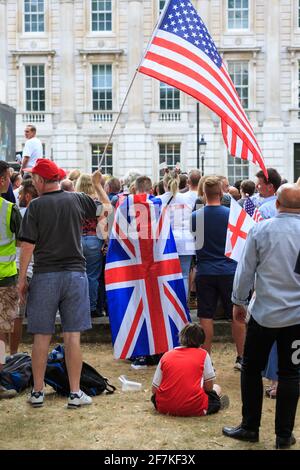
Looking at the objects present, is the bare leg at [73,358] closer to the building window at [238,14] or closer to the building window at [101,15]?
the building window at [101,15]

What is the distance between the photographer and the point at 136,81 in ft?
120

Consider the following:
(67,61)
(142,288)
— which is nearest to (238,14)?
(67,61)

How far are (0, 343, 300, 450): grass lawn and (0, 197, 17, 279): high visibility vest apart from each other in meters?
1.13

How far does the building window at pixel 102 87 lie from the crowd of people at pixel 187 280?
29386mm

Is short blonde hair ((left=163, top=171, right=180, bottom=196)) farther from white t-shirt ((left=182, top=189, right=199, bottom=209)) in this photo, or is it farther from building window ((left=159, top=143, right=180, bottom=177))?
building window ((left=159, top=143, right=180, bottom=177))

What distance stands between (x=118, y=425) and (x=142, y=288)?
1.75 m

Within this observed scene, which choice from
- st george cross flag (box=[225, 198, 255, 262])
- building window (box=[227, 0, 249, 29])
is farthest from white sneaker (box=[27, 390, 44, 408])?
building window (box=[227, 0, 249, 29])

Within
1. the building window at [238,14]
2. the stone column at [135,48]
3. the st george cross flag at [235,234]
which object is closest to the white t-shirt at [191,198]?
the st george cross flag at [235,234]

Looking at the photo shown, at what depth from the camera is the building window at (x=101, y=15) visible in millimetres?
37062

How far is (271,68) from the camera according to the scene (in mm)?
36594

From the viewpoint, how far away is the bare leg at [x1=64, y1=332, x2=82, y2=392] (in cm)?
608

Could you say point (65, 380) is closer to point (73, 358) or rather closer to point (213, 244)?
point (73, 358)

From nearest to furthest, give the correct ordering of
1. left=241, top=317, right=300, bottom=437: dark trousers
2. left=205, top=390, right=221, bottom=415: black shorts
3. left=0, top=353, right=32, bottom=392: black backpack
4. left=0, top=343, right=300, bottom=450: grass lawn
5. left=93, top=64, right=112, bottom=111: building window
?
left=241, top=317, right=300, bottom=437: dark trousers, left=0, top=343, right=300, bottom=450: grass lawn, left=205, top=390, right=221, bottom=415: black shorts, left=0, top=353, right=32, bottom=392: black backpack, left=93, top=64, right=112, bottom=111: building window
